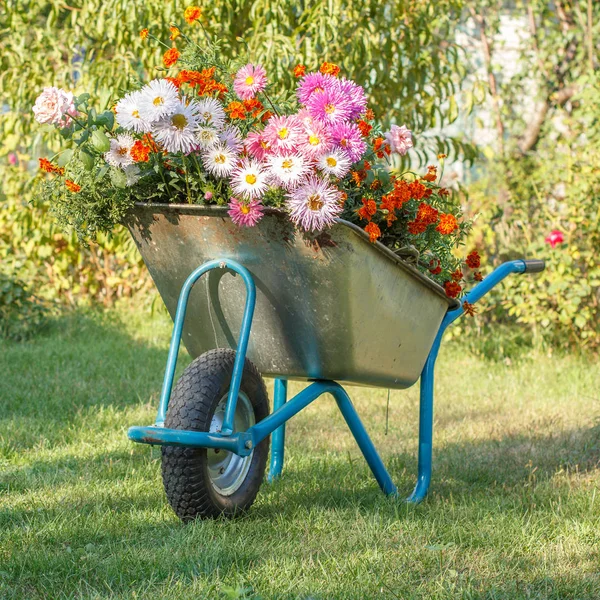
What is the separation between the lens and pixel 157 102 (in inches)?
89.9

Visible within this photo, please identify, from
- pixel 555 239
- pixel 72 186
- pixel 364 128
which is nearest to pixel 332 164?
pixel 364 128

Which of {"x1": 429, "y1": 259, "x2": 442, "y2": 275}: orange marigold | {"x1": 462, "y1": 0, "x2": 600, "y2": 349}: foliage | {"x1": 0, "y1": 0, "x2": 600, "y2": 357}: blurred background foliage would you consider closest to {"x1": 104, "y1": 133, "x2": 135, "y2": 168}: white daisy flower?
{"x1": 429, "y1": 259, "x2": 442, "y2": 275}: orange marigold

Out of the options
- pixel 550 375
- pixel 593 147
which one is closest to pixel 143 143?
pixel 550 375

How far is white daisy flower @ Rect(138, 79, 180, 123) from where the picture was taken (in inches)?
89.4

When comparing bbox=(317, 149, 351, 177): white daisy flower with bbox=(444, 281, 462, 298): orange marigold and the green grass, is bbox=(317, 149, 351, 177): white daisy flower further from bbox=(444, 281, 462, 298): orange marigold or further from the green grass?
the green grass

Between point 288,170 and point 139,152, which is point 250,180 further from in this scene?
point 139,152

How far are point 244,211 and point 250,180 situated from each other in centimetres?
9

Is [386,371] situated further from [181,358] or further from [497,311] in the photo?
Answer: [497,311]

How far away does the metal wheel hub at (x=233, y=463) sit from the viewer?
2.57 metres

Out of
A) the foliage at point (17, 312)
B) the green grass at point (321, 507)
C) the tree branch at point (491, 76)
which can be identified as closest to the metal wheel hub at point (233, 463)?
the green grass at point (321, 507)

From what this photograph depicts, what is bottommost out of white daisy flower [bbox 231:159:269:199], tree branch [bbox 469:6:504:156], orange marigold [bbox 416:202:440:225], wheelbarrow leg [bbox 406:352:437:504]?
wheelbarrow leg [bbox 406:352:437:504]

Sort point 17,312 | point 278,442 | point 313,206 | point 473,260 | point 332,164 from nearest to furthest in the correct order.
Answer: point 313,206, point 332,164, point 473,260, point 278,442, point 17,312

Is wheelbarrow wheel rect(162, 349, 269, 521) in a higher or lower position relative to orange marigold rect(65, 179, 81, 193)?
lower

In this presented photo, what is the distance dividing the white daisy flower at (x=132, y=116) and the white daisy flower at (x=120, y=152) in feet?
0.16
